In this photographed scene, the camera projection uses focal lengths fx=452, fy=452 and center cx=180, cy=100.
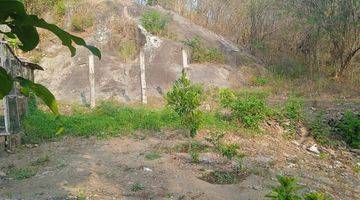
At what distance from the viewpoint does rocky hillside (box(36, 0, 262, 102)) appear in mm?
11367

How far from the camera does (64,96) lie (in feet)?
36.2

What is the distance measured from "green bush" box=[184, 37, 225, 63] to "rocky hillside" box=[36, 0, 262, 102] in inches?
6.5

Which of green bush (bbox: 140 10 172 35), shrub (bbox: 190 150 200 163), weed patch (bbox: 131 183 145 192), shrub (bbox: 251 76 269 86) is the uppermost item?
green bush (bbox: 140 10 172 35)

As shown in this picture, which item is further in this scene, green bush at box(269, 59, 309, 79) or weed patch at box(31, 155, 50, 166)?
green bush at box(269, 59, 309, 79)

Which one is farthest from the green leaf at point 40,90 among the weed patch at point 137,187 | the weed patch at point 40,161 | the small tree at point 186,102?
the small tree at point 186,102

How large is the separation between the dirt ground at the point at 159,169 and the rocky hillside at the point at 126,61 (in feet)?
12.4

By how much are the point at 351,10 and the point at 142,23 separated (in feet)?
18.5

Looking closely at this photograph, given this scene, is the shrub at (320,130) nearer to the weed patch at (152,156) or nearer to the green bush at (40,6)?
the weed patch at (152,156)

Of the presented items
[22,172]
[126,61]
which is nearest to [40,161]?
[22,172]

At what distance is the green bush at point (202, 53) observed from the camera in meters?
12.4

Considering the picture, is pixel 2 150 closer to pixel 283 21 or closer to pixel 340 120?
pixel 340 120

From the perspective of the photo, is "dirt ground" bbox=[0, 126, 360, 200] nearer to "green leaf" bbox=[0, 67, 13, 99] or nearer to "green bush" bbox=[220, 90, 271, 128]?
"green bush" bbox=[220, 90, 271, 128]

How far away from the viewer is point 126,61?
1239 centimetres

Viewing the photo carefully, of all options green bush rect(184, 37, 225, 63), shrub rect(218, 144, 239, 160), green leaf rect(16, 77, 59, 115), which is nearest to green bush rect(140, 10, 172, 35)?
green bush rect(184, 37, 225, 63)
